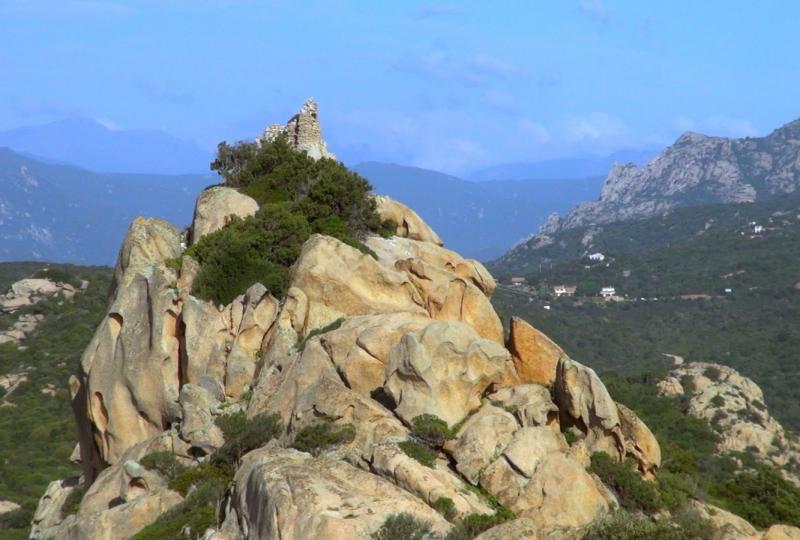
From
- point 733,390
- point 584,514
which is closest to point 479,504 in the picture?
point 584,514

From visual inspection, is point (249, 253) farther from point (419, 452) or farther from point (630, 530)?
point (630, 530)

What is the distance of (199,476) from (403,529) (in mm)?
7728

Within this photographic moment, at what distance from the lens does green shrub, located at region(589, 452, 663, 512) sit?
23.1 metres

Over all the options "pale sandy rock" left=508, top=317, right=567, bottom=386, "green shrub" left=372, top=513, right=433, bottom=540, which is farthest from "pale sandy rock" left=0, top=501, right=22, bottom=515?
"green shrub" left=372, top=513, right=433, bottom=540

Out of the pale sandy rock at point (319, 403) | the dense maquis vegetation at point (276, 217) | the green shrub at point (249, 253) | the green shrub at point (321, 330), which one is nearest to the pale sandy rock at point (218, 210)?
the dense maquis vegetation at point (276, 217)

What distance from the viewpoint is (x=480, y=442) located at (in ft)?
74.3

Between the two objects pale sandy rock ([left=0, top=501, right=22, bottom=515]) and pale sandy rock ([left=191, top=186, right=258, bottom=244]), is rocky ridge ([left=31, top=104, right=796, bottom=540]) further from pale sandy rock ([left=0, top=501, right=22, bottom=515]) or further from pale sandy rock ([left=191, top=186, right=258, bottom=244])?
pale sandy rock ([left=0, top=501, right=22, bottom=515])

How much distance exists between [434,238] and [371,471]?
66.5ft

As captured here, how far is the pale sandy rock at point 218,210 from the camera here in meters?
37.8

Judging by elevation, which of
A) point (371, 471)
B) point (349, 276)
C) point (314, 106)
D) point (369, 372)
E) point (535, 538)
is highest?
point (314, 106)

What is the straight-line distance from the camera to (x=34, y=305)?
347 ft

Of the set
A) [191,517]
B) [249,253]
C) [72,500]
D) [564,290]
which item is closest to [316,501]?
[191,517]

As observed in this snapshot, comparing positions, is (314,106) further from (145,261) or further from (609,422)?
(609,422)

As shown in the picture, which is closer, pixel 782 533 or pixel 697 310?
pixel 782 533
